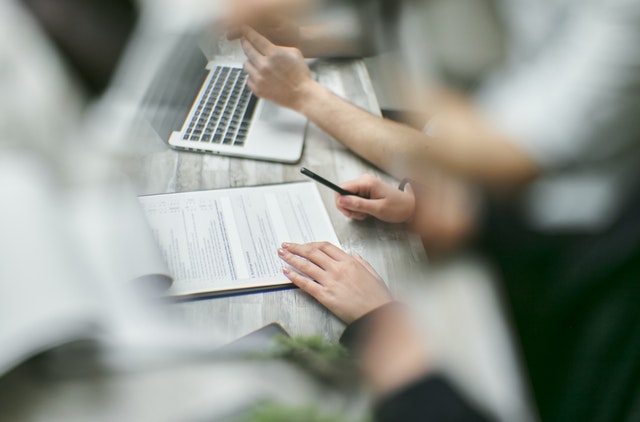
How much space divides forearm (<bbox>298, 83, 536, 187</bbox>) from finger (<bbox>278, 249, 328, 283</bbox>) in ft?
0.35

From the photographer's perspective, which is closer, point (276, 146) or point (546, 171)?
point (546, 171)

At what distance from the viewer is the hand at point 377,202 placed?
1.25 ft

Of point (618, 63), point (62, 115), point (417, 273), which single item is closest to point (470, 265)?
point (417, 273)

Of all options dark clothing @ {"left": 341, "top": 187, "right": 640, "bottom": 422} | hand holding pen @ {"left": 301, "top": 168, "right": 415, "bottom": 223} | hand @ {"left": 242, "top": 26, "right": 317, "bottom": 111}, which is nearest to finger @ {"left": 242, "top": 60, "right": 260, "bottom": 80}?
hand @ {"left": 242, "top": 26, "right": 317, "bottom": 111}

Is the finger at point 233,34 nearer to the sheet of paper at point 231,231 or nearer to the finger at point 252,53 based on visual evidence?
the finger at point 252,53

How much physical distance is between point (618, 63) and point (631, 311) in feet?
0.58

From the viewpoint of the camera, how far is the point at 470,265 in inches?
13.5

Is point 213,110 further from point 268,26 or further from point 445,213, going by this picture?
point 445,213

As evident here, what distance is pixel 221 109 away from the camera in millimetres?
417

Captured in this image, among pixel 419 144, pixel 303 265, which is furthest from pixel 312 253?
pixel 419 144

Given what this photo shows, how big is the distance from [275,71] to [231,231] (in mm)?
145

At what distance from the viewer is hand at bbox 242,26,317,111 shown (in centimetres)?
41

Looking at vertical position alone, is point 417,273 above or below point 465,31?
below

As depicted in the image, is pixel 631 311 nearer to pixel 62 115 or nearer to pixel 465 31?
pixel 465 31
